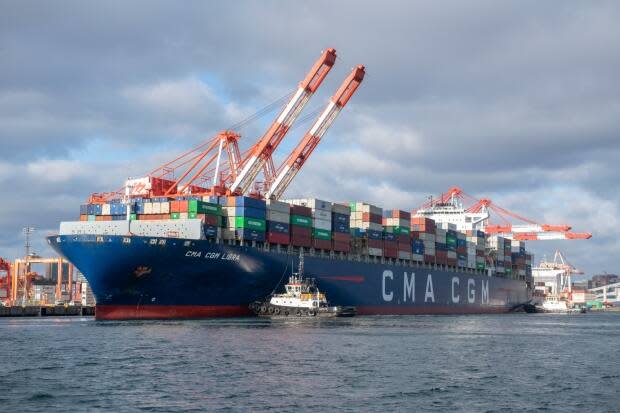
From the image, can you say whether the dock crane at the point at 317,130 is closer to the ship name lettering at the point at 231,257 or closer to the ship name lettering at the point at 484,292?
the ship name lettering at the point at 231,257

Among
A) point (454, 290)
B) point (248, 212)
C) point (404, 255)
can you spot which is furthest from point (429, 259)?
point (248, 212)

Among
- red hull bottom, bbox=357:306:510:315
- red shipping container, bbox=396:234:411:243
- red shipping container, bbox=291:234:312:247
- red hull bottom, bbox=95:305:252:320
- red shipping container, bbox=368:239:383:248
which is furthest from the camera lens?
red shipping container, bbox=396:234:411:243

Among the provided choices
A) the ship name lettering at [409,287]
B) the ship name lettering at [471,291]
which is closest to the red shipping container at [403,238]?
the ship name lettering at [409,287]

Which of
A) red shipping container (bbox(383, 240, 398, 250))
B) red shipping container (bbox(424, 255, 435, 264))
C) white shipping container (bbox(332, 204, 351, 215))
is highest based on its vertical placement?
white shipping container (bbox(332, 204, 351, 215))

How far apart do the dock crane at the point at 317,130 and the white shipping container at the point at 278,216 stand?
17.1 ft

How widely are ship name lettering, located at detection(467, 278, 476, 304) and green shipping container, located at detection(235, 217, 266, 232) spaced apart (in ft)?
160

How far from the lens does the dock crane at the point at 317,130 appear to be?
7694 cm

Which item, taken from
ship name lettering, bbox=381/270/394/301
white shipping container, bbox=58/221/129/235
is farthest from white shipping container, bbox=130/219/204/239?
ship name lettering, bbox=381/270/394/301

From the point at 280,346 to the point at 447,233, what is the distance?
63562 millimetres

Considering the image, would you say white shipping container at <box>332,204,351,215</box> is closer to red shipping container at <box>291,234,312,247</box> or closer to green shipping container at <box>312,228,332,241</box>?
green shipping container at <box>312,228,332,241</box>

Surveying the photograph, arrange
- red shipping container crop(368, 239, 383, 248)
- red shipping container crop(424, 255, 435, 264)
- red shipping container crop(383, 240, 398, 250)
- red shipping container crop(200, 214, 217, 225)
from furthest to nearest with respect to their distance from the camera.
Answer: red shipping container crop(424, 255, 435, 264) < red shipping container crop(383, 240, 398, 250) < red shipping container crop(368, 239, 383, 248) < red shipping container crop(200, 214, 217, 225)

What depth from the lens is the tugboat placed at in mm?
68188

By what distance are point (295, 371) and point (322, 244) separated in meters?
42.3

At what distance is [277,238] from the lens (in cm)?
6969
